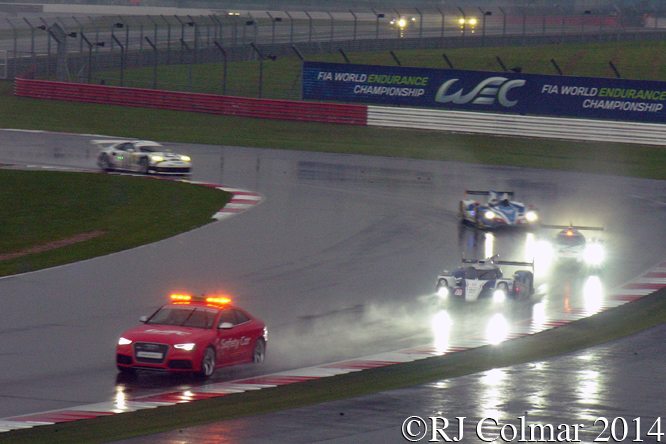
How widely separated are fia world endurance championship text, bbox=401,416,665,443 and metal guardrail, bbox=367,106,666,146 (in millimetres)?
30315

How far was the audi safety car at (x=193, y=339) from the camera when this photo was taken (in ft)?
40.5

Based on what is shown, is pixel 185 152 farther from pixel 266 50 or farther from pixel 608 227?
pixel 266 50

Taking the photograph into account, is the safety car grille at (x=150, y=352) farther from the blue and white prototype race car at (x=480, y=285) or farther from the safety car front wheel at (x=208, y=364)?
the blue and white prototype race car at (x=480, y=285)

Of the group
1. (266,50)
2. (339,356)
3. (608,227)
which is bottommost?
(339,356)

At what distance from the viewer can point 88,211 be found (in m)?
25.0

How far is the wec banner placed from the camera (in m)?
39.3

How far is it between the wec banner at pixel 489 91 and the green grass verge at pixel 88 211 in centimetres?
1694

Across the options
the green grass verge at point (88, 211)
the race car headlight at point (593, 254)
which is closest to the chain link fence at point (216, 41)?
the green grass verge at point (88, 211)

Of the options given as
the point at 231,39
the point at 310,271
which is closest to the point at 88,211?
the point at 310,271

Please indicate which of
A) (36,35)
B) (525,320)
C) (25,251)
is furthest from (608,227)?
(36,35)

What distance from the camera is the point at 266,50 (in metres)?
61.9

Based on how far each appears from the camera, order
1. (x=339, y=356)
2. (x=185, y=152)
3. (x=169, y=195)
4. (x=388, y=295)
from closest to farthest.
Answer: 1. (x=339, y=356)
2. (x=388, y=295)
3. (x=169, y=195)
4. (x=185, y=152)

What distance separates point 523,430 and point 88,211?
58.1 feet

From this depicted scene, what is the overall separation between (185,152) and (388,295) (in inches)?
838
